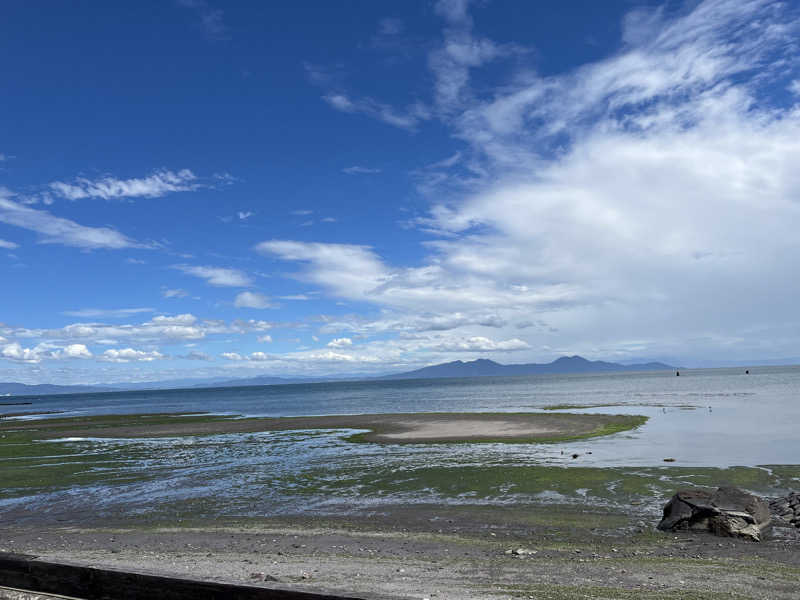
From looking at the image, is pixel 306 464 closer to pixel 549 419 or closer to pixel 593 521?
pixel 593 521

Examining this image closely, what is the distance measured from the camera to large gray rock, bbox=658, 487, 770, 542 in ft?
56.0

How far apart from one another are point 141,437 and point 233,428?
1131cm

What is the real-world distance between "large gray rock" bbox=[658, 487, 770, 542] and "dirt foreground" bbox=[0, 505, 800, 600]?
23.1 inches

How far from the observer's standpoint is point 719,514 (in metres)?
17.5

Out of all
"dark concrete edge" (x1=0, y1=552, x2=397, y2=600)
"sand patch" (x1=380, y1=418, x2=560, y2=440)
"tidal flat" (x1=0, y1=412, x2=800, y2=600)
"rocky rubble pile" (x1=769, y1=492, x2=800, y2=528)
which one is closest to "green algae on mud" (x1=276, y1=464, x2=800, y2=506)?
"tidal flat" (x1=0, y1=412, x2=800, y2=600)

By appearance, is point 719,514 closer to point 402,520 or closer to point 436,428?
point 402,520

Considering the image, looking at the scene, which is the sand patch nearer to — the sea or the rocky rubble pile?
the sea

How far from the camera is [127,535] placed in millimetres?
19750

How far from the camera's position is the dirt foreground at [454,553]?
39.2ft

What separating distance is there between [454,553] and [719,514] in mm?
9101

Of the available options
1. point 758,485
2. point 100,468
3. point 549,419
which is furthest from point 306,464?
point 549,419

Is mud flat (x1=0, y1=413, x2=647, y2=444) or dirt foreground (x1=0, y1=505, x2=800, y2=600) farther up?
dirt foreground (x1=0, y1=505, x2=800, y2=600)

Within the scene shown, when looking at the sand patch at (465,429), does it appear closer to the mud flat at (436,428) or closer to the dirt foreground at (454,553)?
the mud flat at (436,428)

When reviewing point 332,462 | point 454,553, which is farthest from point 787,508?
point 332,462
